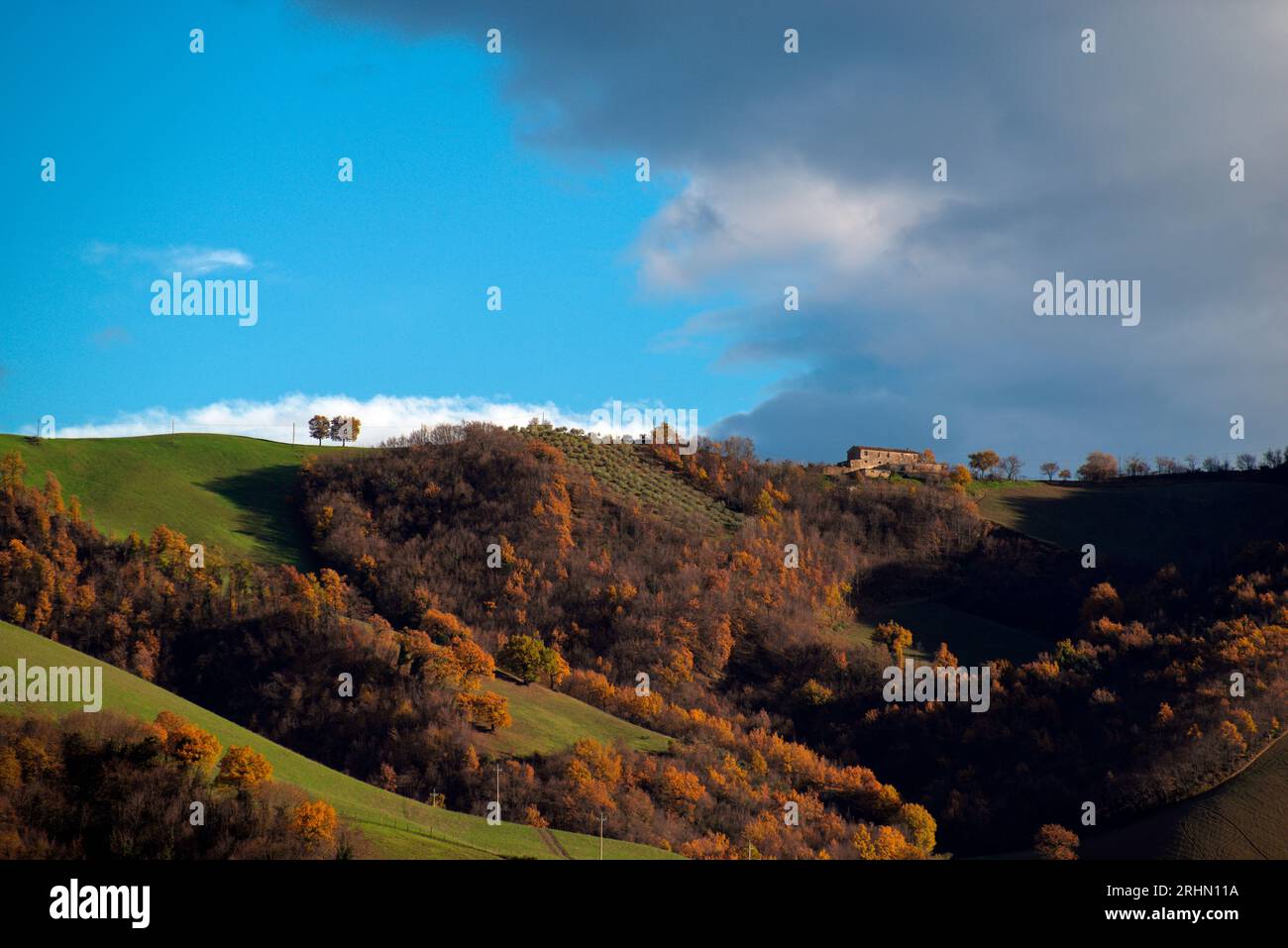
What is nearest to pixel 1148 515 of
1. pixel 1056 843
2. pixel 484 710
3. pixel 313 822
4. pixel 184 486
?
pixel 1056 843

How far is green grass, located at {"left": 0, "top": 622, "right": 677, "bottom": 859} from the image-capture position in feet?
193

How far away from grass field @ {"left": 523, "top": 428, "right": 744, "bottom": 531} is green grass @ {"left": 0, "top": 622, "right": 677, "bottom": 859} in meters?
77.6

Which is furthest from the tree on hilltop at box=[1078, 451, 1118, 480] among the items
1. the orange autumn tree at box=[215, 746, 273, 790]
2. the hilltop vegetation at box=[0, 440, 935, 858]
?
the orange autumn tree at box=[215, 746, 273, 790]

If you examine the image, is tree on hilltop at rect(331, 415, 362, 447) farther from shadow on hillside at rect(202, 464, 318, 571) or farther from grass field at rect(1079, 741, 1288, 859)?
grass field at rect(1079, 741, 1288, 859)

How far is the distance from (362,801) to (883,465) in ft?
412

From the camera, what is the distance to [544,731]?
288 ft

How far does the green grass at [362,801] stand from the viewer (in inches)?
2317

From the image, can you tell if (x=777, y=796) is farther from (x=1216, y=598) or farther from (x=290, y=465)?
(x=290, y=465)

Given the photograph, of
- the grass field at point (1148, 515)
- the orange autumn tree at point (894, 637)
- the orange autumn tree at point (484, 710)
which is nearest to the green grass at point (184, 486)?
the orange autumn tree at point (484, 710)

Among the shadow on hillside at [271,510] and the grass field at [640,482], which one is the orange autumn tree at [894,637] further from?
the shadow on hillside at [271,510]

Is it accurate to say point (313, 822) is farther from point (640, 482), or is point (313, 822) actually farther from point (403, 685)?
point (640, 482)

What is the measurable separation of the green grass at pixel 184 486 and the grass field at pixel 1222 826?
81904 millimetres
